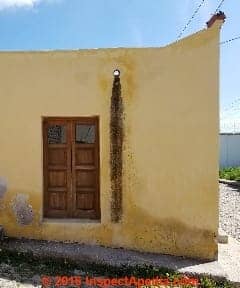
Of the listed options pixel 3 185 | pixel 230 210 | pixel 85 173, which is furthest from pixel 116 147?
pixel 230 210

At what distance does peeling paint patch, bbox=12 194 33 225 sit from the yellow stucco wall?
2.1 inches

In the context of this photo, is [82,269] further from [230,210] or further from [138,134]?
[230,210]

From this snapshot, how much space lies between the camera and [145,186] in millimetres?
6547

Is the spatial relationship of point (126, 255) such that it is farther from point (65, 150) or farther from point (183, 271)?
point (65, 150)

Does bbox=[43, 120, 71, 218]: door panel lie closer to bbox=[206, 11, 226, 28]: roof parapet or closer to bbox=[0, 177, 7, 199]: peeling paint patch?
bbox=[0, 177, 7, 199]: peeling paint patch

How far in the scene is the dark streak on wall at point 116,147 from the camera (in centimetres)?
654

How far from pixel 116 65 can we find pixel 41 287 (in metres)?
3.48

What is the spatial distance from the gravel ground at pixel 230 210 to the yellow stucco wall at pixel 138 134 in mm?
2698

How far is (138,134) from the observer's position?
6.52 metres

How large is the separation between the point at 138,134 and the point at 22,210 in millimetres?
2288

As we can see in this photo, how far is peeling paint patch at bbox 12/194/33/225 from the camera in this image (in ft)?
22.0

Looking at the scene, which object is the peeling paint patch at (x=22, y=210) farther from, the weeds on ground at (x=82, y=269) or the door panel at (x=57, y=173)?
the weeds on ground at (x=82, y=269)

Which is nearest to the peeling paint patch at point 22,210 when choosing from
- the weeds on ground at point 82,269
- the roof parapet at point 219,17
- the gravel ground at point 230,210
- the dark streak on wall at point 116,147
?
the weeds on ground at point 82,269

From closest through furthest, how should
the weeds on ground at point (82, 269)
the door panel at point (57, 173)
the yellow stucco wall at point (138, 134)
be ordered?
the weeds on ground at point (82, 269), the yellow stucco wall at point (138, 134), the door panel at point (57, 173)
